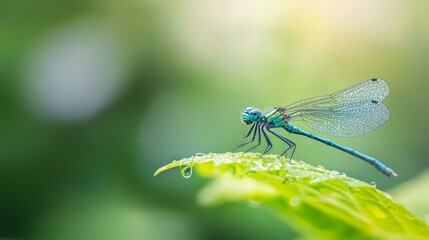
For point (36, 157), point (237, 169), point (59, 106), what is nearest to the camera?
point (237, 169)

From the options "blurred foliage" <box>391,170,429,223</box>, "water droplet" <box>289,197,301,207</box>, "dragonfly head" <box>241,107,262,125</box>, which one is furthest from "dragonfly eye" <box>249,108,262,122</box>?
"water droplet" <box>289,197,301,207</box>

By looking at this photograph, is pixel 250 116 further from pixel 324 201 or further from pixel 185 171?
pixel 324 201

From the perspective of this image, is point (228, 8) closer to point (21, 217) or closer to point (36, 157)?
point (36, 157)

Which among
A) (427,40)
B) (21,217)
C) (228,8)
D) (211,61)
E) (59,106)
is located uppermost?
(427,40)

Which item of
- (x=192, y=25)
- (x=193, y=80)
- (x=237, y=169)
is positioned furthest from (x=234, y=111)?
(x=237, y=169)

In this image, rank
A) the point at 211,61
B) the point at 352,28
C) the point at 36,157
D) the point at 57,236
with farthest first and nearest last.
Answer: the point at 352,28 < the point at 211,61 < the point at 36,157 < the point at 57,236

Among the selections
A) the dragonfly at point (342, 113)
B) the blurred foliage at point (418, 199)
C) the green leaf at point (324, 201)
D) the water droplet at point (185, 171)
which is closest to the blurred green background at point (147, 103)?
the dragonfly at point (342, 113)

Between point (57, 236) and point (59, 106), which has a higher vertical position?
point (59, 106)
